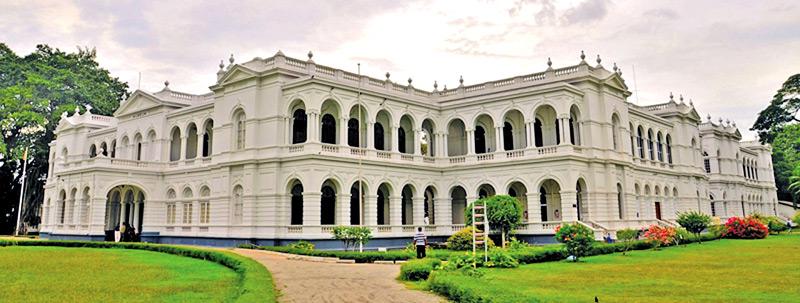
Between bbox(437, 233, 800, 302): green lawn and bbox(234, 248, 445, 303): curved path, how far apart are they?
45.7 inches

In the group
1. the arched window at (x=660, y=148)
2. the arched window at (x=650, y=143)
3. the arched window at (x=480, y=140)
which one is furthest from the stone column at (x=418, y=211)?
the arched window at (x=660, y=148)

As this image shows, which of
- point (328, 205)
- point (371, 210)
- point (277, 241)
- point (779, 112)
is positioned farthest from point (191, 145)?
point (779, 112)

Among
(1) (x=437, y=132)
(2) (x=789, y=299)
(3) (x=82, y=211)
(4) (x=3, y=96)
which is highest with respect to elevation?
(4) (x=3, y=96)

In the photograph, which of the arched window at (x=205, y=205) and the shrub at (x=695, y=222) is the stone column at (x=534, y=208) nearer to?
the shrub at (x=695, y=222)

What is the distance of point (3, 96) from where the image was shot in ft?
134

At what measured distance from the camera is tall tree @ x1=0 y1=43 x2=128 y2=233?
42781 mm

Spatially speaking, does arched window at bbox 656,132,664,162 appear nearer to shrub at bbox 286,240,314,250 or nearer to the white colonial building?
the white colonial building

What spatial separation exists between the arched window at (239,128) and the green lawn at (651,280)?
61.0 ft

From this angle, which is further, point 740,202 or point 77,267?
point 740,202

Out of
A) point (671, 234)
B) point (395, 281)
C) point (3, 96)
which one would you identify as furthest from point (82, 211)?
point (671, 234)

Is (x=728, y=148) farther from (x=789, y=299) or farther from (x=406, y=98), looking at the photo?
(x=789, y=299)

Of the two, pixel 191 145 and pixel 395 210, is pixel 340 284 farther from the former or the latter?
pixel 191 145

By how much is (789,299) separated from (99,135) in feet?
142

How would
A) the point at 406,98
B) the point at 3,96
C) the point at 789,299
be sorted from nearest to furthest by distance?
1. the point at 789,299
2. the point at 406,98
3. the point at 3,96
